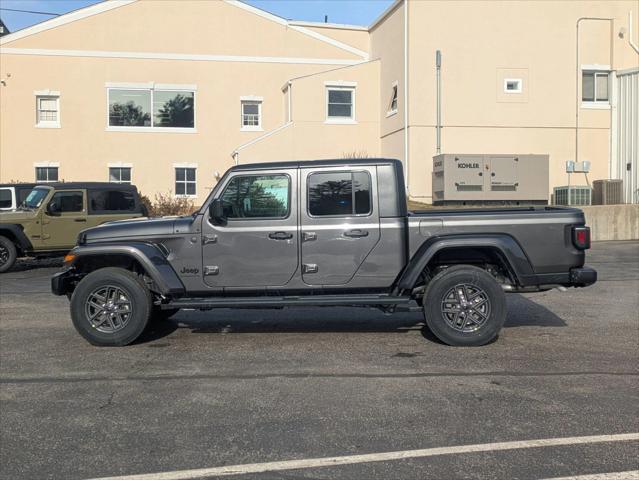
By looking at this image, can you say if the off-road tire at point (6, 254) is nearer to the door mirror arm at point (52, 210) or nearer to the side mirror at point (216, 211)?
the door mirror arm at point (52, 210)

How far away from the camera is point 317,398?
17.8ft

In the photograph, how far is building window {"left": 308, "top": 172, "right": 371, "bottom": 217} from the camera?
726 centimetres

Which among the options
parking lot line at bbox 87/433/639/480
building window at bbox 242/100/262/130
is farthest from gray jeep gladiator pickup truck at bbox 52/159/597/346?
building window at bbox 242/100/262/130

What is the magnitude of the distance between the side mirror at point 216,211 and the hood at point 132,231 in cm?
50

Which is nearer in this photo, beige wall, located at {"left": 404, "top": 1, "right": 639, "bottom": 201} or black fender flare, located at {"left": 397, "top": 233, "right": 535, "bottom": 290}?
black fender flare, located at {"left": 397, "top": 233, "right": 535, "bottom": 290}

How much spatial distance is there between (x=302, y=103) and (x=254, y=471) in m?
24.5

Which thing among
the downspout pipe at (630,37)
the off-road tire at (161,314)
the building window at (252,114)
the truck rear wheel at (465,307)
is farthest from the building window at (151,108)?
the truck rear wheel at (465,307)

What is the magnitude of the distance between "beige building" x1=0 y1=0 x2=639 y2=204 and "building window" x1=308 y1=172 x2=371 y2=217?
18.1 m

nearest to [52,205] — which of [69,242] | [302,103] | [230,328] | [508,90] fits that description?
[69,242]

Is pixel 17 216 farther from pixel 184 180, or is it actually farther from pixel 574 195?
pixel 574 195

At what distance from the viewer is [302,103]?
90.1 feet

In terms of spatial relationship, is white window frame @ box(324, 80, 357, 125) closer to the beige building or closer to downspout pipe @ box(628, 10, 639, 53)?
the beige building

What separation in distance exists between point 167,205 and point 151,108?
5600mm

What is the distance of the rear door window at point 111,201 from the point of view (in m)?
15.2
